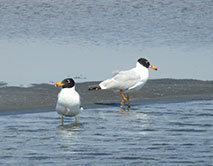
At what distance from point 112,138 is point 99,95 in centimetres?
571

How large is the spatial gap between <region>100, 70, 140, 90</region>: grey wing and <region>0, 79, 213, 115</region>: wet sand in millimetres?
436

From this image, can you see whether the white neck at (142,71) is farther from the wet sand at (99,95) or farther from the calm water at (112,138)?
the calm water at (112,138)

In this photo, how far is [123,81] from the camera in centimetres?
1425

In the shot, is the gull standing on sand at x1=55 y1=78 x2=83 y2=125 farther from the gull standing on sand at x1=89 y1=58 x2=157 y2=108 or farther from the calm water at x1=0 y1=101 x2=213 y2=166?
the gull standing on sand at x1=89 y1=58 x2=157 y2=108

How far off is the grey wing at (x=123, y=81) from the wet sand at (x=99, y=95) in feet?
1.43

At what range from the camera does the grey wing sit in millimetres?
14250

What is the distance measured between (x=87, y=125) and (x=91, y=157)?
2.68m

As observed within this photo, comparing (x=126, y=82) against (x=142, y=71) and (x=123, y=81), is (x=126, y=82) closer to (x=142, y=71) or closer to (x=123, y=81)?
(x=123, y=81)

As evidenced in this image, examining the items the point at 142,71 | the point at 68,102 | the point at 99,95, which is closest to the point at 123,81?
the point at 142,71

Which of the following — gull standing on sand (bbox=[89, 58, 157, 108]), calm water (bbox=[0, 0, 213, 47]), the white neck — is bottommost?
gull standing on sand (bbox=[89, 58, 157, 108])

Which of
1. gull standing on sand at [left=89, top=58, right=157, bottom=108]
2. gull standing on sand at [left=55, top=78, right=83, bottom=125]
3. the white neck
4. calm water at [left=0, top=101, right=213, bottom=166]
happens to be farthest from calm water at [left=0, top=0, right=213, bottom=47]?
gull standing on sand at [left=55, top=78, right=83, bottom=125]

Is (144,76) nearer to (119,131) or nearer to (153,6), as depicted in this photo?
(119,131)

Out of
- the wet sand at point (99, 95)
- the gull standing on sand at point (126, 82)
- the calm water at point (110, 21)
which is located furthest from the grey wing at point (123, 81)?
the calm water at point (110, 21)

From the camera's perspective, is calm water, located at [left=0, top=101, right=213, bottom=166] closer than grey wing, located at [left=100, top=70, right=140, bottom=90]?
Yes
